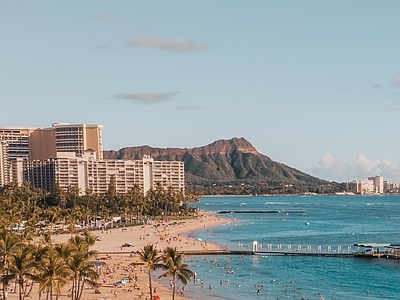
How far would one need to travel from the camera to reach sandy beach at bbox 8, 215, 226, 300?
6788 centimetres

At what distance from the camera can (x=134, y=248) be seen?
107 metres

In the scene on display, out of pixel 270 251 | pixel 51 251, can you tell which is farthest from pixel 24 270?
pixel 270 251

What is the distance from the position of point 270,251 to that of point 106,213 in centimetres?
6344

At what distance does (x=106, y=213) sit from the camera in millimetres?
157000

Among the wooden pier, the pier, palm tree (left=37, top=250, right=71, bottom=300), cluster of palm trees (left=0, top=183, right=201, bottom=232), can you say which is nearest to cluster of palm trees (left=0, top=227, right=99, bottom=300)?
palm tree (left=37, top=250, right=71, bottom=300)

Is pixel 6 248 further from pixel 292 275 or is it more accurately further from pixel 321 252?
pixel 321 252

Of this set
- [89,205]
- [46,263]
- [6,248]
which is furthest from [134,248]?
[89,205]

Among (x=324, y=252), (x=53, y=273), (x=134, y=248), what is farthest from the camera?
(x=134, y=248)

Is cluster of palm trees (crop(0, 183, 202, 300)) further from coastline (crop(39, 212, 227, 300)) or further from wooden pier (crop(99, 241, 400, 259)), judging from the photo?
wooden pier (crop(99, 241, 400, 259))

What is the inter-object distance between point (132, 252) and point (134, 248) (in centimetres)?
728

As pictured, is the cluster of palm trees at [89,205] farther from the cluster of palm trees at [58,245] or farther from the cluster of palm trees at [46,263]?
the cluster of palm trees at [46,263]

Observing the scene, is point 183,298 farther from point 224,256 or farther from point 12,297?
point 224,256

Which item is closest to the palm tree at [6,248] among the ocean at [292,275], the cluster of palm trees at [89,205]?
the ocean at [292,275]

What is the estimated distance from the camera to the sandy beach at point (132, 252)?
6788cm
